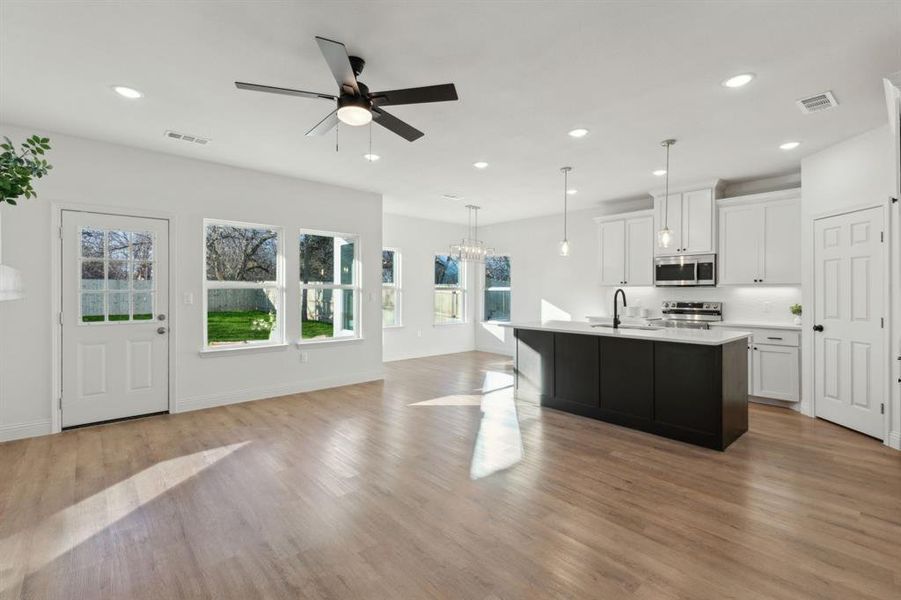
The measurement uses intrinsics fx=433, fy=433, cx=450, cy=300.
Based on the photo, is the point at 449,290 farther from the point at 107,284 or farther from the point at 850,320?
the point at 850,320

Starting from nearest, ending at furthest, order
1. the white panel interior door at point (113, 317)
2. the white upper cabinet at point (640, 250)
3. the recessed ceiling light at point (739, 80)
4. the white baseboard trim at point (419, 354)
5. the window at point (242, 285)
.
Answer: the recessed ceiling light at point (739, 80) < the white panel interior door at point (113, 317) < the window at point (242, 285) < the white upper cabinet at point (640, 250) < the white baseboard trim at point (419, 354)

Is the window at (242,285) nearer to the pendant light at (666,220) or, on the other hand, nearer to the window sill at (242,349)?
the window sill at (242,349)

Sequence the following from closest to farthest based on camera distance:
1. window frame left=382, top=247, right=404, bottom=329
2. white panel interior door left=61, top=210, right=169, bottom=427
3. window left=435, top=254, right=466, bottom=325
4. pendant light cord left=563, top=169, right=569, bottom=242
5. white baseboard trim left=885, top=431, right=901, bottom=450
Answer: white baseboard trim left=885, top=431, right=901, bottom=450 → white panel interior door left=61, top=210, right=169, bottom=427 → pendant light cord left=563, top=169, right=569, bottom=242 → window frame left=382, top=247, right=404, bottom=329 → window left=435, top=254, right=466, bottom=325

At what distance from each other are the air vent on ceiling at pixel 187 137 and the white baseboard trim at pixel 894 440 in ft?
22.0

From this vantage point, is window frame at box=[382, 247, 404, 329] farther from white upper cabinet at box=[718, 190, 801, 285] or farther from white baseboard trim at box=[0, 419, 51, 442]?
white upper cabinet at box=[718, 190, 801, 285]

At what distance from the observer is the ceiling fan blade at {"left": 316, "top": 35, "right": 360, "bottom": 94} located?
2.08 m

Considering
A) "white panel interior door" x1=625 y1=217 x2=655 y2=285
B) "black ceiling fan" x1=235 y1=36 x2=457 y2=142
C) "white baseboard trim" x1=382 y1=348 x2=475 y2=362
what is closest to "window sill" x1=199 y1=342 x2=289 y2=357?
"white baseboard trim" x1=382 y1=348 x2=475 y2=362

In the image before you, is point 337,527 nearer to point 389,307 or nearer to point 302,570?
point 302,570

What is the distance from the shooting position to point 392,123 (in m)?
2.87

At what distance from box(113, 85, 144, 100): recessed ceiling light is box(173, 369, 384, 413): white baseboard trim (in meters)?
3.09

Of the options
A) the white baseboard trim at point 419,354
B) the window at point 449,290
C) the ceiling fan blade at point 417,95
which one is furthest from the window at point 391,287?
the ceiling fan blade at point 417,95

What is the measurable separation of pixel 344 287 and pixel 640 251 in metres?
4.40

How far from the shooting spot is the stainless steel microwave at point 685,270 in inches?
227

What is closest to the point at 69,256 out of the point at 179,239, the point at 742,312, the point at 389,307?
the point at 179,239
